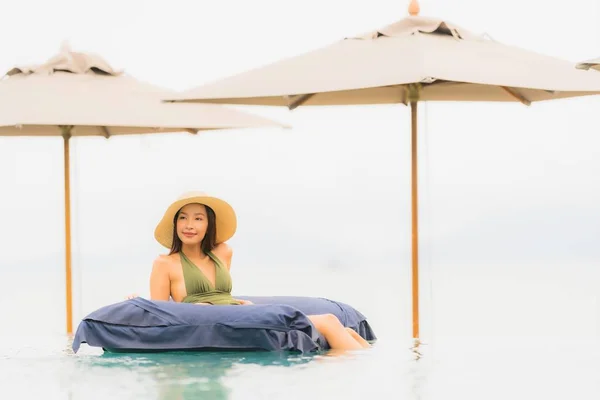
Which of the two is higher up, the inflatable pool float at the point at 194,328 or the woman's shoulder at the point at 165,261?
the woman's shoulder at the point at 165,261

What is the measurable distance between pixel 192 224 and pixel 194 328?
0.85m

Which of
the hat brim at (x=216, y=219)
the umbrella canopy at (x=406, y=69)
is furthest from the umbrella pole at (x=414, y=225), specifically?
the hat brim at (x=216, y=219)

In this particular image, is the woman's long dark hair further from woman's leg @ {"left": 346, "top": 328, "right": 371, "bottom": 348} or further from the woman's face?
woman's leg @ {"left": 346, "top": 328, "right": 371, "bottom": 348}

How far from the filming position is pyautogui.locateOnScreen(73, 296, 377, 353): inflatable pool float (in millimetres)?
8211

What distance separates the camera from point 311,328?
8.30m

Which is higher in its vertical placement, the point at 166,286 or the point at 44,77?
the point at 44,77

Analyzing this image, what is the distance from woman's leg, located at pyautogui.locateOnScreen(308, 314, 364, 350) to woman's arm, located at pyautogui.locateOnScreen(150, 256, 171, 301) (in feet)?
3.31

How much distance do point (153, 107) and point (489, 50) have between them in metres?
2.68

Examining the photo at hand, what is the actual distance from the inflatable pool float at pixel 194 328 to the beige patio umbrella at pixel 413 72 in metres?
1.38

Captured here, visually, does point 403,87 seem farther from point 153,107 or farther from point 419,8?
point 153,107

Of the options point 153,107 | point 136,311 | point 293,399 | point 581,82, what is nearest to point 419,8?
point 581,82

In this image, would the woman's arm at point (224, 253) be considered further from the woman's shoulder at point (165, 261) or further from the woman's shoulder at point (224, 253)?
the woman's shoulder at point (165, 261)

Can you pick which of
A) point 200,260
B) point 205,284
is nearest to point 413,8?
point 200,260

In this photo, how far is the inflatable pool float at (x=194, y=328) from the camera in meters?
8.21
